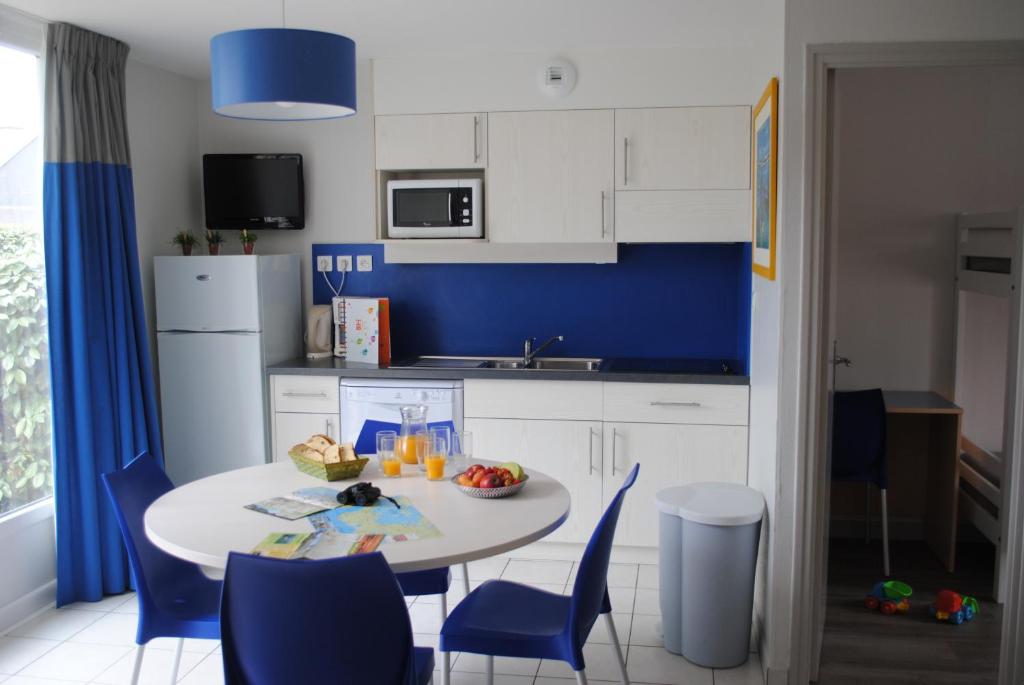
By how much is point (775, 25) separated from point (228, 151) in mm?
3040

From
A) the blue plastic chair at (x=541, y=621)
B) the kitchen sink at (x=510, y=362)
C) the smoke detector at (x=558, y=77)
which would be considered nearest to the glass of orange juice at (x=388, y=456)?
the blue plastic chair at (x=541, y=621)

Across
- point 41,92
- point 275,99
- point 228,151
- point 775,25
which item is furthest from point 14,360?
point 775,25

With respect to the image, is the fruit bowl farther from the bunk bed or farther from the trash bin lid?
the bunk bed

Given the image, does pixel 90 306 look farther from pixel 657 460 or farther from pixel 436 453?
pixel 657 460

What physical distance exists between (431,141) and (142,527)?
241 centimetres

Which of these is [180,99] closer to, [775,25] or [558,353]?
[558,353]

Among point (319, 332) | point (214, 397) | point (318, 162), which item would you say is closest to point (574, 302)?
point (319, 332)

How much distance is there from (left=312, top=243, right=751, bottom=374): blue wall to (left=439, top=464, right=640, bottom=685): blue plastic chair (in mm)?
2197

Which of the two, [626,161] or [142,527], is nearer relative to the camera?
[142,527]

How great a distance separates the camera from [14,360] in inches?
151

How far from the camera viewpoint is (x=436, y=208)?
4602 mm

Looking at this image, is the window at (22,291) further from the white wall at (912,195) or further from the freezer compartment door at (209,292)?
the white wall at (912,195)

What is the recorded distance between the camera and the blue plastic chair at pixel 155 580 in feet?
8.79

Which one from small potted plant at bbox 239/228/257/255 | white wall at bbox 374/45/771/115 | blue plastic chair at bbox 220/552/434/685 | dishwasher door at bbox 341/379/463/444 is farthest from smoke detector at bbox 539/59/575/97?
blue plastic chair at bbox 220/552/434/685
